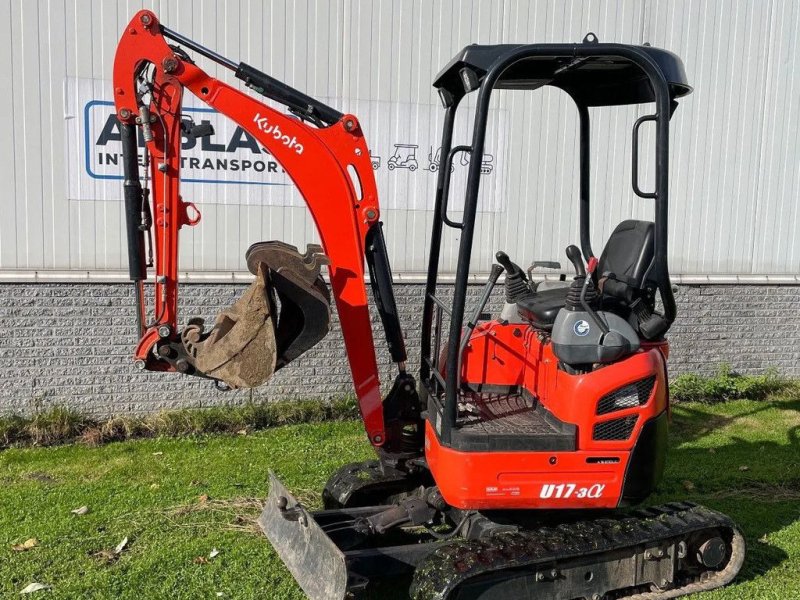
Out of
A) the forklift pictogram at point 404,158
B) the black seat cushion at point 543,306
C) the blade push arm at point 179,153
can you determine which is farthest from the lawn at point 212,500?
the forklift pictogram at point 404,158

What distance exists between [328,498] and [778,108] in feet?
23.6

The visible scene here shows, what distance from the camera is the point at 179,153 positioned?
4.34 m

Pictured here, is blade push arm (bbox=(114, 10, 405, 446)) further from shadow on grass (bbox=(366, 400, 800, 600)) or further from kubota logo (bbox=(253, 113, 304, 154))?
shadow on grass (bbox=(366, 400, 800, 600))

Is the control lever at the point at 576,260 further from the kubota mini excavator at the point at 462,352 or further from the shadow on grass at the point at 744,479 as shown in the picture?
the shadow on grass at the point at 744,479

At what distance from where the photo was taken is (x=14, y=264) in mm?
7113

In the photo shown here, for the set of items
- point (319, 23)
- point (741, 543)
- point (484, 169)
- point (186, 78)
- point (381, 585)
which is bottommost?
point (381, 585)

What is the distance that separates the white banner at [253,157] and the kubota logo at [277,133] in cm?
298

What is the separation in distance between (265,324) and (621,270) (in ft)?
7.42

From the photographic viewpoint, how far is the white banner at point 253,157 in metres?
7.15


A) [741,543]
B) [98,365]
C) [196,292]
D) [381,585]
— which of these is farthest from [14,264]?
[741,543]

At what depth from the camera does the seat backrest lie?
4.54 meters

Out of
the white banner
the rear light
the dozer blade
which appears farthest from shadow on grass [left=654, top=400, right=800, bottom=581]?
the white banner

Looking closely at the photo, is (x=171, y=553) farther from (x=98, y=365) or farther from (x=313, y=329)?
(x=98, y=365)

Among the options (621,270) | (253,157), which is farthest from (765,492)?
(253,157)
